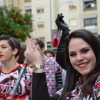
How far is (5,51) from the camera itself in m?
3.33

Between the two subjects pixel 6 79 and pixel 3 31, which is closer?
pixel 6 79

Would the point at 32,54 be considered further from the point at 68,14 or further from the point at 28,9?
the point at 28,9

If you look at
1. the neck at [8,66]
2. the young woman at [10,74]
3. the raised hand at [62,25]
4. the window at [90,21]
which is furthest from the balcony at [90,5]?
the neck at [8,66]

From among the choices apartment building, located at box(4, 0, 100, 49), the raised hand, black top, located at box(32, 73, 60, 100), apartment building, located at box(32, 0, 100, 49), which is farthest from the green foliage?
black top, located at box(32, 73, 60, 100)

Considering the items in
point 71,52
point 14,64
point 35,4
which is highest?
point 35,4

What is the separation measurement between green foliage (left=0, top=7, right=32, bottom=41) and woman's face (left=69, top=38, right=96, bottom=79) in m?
16.9

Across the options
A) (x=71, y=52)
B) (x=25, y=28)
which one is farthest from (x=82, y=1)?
(x=71, y=52)

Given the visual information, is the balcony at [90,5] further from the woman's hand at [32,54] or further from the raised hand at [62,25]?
the woman's hand at [32,54]

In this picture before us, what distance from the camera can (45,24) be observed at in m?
Answer: 37.6

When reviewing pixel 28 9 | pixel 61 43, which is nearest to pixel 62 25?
pixel 61 43

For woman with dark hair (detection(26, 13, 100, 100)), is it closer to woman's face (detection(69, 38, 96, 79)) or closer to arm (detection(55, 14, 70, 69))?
woman's face (detection(69, 38, 96, 79))

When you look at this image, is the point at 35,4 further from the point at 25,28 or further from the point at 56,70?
the point at 56,70

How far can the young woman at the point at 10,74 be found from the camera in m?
3.01

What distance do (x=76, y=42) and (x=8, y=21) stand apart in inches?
687
